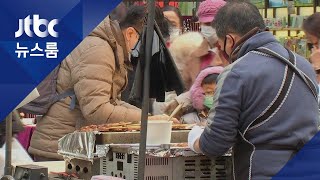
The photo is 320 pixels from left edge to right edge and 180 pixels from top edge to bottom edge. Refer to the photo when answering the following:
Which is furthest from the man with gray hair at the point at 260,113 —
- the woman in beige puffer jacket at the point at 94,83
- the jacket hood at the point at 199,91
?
the woman in beige puffer jacket at the point at 94,83

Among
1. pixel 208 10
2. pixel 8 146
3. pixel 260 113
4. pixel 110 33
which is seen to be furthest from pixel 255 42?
pixel 208 10

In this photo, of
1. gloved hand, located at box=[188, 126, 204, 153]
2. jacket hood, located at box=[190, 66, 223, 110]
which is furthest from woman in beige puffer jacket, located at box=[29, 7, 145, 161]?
gloved hand, located at box=[188, 126, 204, 153]

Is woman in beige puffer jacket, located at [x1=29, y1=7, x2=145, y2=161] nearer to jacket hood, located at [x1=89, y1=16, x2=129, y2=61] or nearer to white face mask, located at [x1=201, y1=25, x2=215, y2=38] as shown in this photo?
jacket hood, located at [x1=89, y1=16, x2=129, y2=61]

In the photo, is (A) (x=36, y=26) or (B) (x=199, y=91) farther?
(B) (x=199, y=91)

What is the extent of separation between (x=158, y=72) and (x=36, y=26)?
51cm

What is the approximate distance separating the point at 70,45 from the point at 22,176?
627 millimetres

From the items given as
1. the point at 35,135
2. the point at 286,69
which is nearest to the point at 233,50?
the point at 286,69

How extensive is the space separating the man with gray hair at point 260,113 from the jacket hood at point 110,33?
1.29 metres

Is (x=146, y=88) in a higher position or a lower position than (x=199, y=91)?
higher

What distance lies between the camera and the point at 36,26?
2.78 meters

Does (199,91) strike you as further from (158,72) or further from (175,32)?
(175,32)

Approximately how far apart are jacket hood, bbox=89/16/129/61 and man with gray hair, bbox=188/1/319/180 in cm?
129

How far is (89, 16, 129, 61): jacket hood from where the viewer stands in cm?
414

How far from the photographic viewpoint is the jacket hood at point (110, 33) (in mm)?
4137
